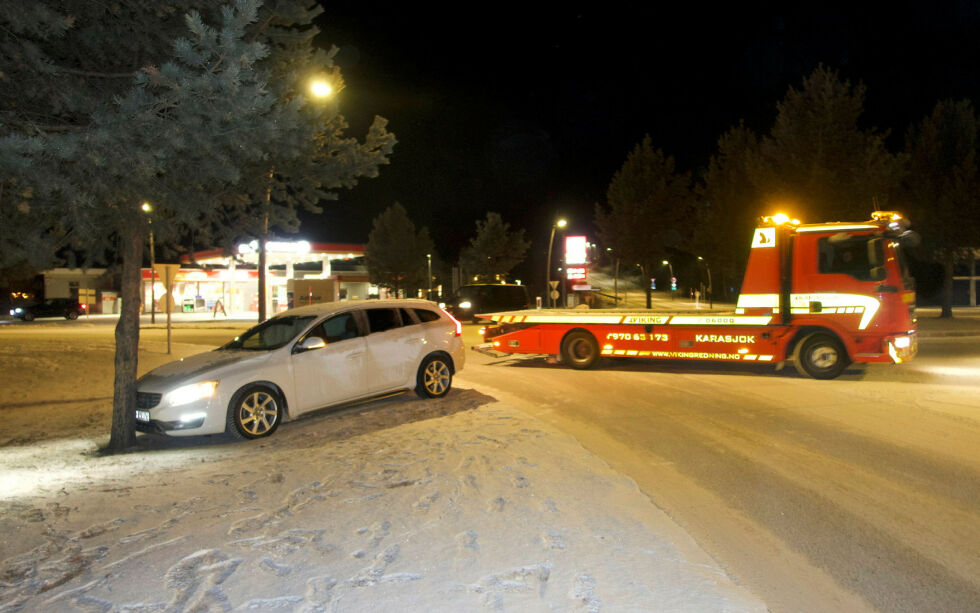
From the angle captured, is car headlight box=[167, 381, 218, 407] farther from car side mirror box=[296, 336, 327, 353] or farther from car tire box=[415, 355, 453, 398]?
car tire box=[415, 355, 453, 398]

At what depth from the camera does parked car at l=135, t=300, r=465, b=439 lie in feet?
28.6

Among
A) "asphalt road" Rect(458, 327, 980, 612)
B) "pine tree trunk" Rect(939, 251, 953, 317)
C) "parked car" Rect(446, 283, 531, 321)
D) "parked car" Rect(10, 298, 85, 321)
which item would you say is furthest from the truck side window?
"parked car" Rect(10, 298, 85, 321)

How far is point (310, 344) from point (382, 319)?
1.63 meters

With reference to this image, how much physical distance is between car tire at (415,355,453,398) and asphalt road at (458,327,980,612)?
1327mm

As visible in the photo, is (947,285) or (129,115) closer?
(129,115)

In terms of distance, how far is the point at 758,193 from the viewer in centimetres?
2873

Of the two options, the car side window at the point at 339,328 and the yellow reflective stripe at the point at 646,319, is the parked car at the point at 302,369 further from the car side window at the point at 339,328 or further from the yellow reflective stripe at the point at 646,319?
the yellow reflective stripe at the point at 646,319

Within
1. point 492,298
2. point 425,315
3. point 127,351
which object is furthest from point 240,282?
point 127,351

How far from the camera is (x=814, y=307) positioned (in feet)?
44.9

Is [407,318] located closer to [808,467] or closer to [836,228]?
[808,467]

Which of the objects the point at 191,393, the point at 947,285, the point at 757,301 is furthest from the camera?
the point at 947,285

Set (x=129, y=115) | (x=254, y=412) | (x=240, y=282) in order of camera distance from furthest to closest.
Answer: (x=240, y=282), (x=254, y=412), (x=129, y=115)

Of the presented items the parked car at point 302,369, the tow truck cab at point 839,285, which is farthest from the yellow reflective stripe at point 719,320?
the parked car at point 302,369

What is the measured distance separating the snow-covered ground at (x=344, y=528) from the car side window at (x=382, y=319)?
203 cm
